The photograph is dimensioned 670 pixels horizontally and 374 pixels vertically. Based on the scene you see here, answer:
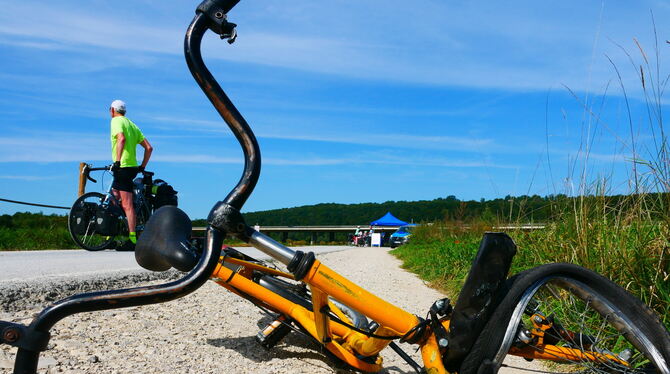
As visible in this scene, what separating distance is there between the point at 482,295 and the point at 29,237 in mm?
10642

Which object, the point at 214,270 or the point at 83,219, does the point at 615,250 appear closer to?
the point at 214,270

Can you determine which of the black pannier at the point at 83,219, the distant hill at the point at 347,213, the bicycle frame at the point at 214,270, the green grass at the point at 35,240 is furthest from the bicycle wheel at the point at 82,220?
the distant hill at the point at 347,213

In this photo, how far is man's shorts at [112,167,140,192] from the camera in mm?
8227

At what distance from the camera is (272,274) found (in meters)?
3.14

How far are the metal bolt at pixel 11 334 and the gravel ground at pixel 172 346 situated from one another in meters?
1.34

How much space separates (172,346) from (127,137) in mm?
5429

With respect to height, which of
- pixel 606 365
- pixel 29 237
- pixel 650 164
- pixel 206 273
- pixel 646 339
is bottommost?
pixel 29 237

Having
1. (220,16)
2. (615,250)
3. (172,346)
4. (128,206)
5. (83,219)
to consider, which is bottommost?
(172,346)

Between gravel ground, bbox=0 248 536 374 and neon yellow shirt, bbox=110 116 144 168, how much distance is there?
451 centimetres

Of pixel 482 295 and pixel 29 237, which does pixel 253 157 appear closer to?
pixel 482 295

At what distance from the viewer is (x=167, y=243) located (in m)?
1.55

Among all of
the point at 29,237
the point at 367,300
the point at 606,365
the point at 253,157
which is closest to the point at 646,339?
the point at 606,365

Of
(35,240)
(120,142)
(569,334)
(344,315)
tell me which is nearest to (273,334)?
(344,315)

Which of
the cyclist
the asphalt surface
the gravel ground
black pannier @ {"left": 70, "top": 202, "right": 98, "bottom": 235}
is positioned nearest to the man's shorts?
the cyclist
